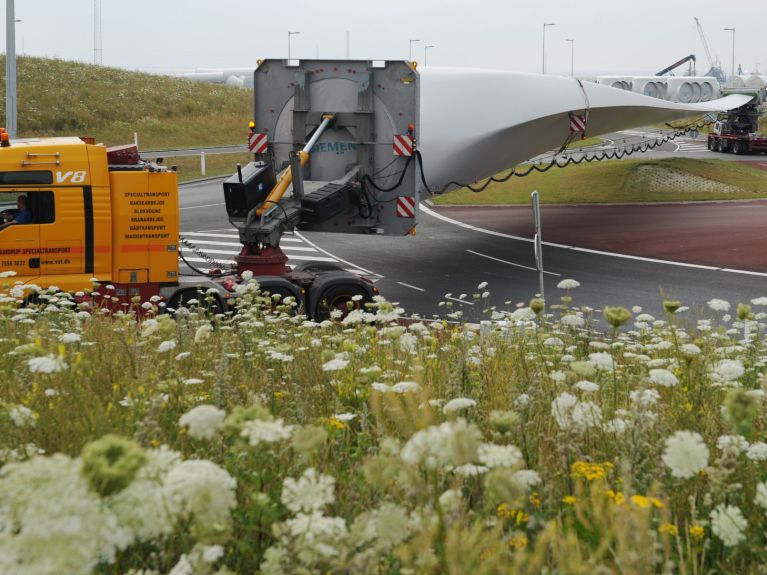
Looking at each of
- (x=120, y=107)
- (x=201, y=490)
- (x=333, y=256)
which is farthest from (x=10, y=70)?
(x=120, y=107)

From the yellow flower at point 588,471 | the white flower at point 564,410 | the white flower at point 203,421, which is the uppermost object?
the white flower at point 203,421

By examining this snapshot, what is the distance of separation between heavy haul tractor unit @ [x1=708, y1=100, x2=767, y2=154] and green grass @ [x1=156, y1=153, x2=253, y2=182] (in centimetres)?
2407

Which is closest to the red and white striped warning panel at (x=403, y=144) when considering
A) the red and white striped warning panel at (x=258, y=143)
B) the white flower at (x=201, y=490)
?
the red and white striped warning panel at (x=258, y=143)

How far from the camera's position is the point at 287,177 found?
16734 mm

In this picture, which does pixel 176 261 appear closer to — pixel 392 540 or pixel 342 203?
pixel 342 203

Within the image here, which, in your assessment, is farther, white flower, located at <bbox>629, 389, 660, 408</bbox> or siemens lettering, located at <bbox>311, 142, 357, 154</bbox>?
siemens lettering, located at <bbox>311, 142, 357, 154</bbox>

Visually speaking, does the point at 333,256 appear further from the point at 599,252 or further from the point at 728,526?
the point at 728,526

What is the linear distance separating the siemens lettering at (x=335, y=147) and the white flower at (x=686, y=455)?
15.0m

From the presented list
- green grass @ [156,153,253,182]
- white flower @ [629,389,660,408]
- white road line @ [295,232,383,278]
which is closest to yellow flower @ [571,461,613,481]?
white flower @ [629,389,660,408]

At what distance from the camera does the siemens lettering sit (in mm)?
17547

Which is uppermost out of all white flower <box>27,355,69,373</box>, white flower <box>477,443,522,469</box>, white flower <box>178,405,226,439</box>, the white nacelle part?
the white nacelle part

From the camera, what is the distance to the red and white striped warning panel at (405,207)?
1752 cm

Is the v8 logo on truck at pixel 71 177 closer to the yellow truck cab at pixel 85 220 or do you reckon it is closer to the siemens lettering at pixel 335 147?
the yellow truck cab at pixel 85 220

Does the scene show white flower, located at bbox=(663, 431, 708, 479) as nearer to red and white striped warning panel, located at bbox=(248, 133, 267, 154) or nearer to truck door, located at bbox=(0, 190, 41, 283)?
truck door, located at bbox=(0, 190, 41, 283)
